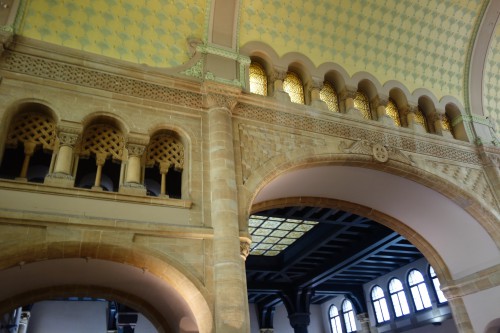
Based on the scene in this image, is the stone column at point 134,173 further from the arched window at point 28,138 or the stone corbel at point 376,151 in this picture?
the stone corbel at point 376,151

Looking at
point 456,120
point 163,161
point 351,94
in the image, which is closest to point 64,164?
point 163,161

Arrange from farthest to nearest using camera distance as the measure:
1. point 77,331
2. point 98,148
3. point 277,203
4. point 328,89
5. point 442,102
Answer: point 77,331 < point 442,102 < point 328,89 < point 277,203 < point 98,148

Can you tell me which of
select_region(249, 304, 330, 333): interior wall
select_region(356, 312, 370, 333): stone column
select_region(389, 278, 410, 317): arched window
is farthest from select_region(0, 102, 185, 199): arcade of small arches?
select_region(249, 304, 330, 333): interior wall

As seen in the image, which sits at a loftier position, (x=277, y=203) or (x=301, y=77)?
(x=301, y=77)

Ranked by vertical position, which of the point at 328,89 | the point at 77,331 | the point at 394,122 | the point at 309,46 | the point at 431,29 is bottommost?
the point at 77,331

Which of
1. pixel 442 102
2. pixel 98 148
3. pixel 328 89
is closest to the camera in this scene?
pixel 98 148

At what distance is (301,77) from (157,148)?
3.68m

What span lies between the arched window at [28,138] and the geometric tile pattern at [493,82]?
9.84m

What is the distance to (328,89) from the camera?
9438 mm

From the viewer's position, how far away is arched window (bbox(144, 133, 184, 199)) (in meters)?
7.01

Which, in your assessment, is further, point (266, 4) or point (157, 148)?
point (266, 4)

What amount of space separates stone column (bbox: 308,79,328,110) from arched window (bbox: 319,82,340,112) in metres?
0.25

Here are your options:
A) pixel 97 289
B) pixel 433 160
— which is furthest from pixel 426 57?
pixel 97 289

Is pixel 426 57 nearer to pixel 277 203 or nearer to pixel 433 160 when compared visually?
pixel 433 160
